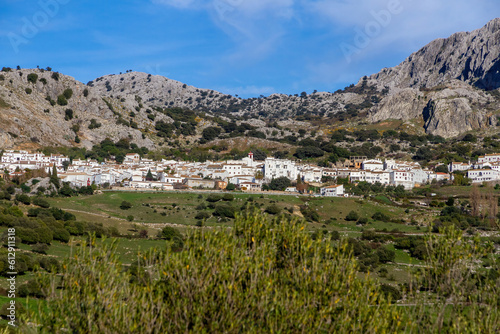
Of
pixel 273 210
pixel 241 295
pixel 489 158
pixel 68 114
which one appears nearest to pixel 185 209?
pixel 273 210

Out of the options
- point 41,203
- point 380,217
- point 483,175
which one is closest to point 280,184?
point 380,217

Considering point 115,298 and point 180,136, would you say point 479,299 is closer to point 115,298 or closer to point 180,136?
point 115,298

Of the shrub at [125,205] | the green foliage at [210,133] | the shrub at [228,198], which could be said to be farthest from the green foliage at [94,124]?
the shrub at [228,198]

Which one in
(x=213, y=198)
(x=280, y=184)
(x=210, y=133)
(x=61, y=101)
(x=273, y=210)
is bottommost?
(x=273, y=210)

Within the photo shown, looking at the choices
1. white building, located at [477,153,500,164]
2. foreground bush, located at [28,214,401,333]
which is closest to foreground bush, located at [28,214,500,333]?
foreground bush, located at [28,214,401,333]

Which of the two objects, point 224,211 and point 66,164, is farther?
point 66,164

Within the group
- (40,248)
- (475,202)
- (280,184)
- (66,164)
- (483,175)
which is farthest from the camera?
(66,164)

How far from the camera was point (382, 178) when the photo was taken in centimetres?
11825

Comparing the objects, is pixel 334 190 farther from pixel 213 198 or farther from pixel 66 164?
pixel 66 164

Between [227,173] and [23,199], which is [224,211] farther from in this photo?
[227,173]

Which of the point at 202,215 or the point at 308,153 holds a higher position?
the point at 308,153

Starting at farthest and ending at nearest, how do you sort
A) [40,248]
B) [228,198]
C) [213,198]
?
1. [228,198]
2. [213,198]
3. [40,248]

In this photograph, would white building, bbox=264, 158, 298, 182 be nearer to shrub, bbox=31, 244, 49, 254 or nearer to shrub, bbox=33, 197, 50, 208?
shrub, bbox=33, 197, 50, 208

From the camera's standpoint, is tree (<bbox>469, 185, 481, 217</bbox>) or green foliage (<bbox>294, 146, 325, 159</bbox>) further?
green foliage (<bbox>294, 146, 325, 159</bbox>)
